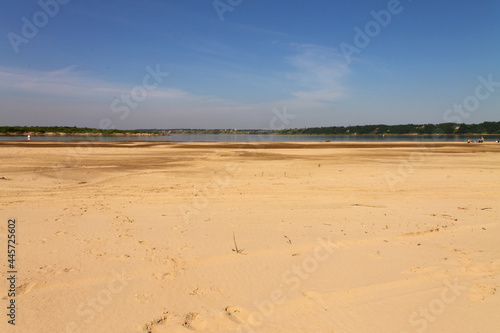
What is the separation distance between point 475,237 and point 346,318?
3.98m

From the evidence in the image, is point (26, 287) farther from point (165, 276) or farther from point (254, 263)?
point (254, 263)

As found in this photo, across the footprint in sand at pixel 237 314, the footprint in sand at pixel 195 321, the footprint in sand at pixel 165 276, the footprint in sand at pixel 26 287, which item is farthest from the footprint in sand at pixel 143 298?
the footprint in sand at pixel 26 287

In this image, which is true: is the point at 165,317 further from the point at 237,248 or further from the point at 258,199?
the point at 258,199

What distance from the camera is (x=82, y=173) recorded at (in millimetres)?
14984

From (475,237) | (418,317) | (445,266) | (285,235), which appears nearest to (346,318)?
(418,317)

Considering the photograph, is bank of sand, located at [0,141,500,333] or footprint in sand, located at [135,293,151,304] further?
footprint in sand, located at [135,293,151,304]

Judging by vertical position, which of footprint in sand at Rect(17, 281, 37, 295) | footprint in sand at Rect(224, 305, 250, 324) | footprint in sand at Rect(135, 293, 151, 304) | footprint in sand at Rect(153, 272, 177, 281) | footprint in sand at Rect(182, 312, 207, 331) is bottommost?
footprint in sand at Rect(224, 305, 250, 324)

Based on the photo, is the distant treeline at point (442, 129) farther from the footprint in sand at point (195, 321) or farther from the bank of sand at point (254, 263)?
the footprint in sand at point (195, 321)

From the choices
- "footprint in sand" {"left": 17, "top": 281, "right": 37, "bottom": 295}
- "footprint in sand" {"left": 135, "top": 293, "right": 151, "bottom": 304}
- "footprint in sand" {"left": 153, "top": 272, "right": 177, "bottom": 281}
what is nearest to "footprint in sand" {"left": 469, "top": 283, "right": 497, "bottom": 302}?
"footprint in sand" {"left": 153, "top": 272, "right": 177, "bottom": 281}

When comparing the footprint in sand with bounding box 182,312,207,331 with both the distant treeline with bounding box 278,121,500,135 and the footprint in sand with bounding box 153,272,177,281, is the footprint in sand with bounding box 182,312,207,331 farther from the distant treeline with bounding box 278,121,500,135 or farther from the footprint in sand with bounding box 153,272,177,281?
the distant treeline with bounding box 278,121,500,135

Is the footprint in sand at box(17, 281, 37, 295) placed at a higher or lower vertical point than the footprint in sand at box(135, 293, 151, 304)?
higher

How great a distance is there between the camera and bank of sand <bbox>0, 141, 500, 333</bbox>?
3.45 meters

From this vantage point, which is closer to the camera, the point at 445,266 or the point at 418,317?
the point at 418,317

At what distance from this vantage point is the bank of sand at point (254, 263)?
345 cm
